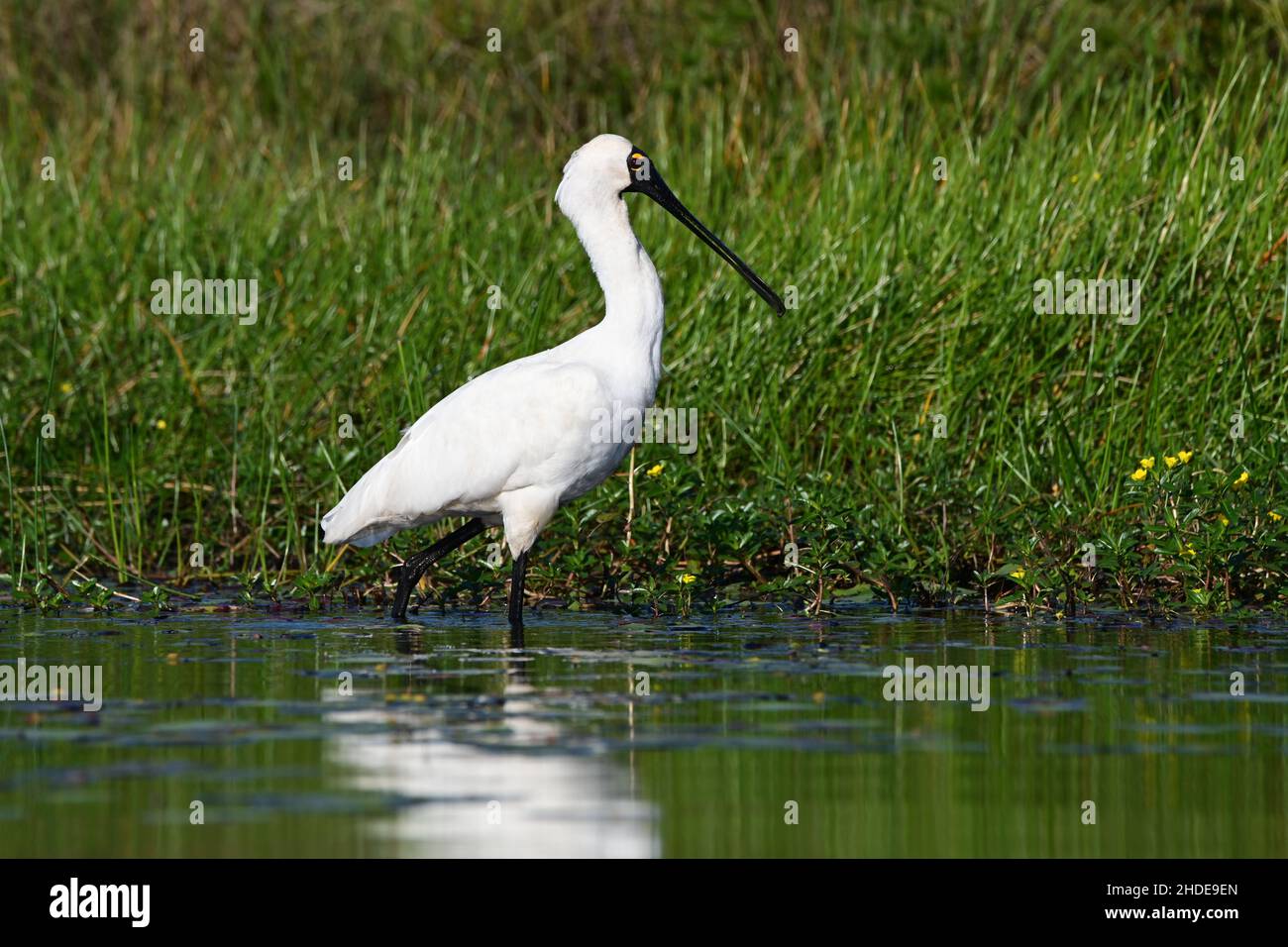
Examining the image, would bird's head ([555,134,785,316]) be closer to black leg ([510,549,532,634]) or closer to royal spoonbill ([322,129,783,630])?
royal spoonbill ([322,129,783,630])

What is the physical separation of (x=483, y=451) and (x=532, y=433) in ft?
0.89

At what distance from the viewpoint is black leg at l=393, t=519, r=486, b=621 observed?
29.1ft

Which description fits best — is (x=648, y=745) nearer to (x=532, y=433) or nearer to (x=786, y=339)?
(x=532, y=433)

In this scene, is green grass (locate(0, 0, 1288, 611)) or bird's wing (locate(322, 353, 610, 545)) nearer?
bird's wing (locate(322, 353, 610, 545))

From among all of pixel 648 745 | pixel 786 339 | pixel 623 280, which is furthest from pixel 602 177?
pixel 648 745

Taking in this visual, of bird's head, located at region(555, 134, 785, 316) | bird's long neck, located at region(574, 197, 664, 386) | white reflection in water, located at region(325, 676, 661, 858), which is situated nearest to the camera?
white reflection in water, located at region(325, 676, 661, 858)

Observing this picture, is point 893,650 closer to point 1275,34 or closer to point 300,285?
point 300,285

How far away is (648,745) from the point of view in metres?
5.95

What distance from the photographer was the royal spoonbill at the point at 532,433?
28.1 feet

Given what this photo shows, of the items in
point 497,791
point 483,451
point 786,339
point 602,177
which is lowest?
point 497,791

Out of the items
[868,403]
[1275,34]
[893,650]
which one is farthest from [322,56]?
[893,650]

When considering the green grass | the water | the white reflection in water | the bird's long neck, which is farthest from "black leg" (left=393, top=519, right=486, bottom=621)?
the white reflection in water

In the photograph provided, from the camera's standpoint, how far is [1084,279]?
1056 centimetres

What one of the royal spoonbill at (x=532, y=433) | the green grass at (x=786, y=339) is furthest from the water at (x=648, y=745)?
the green grass at (x=786, y=339)
